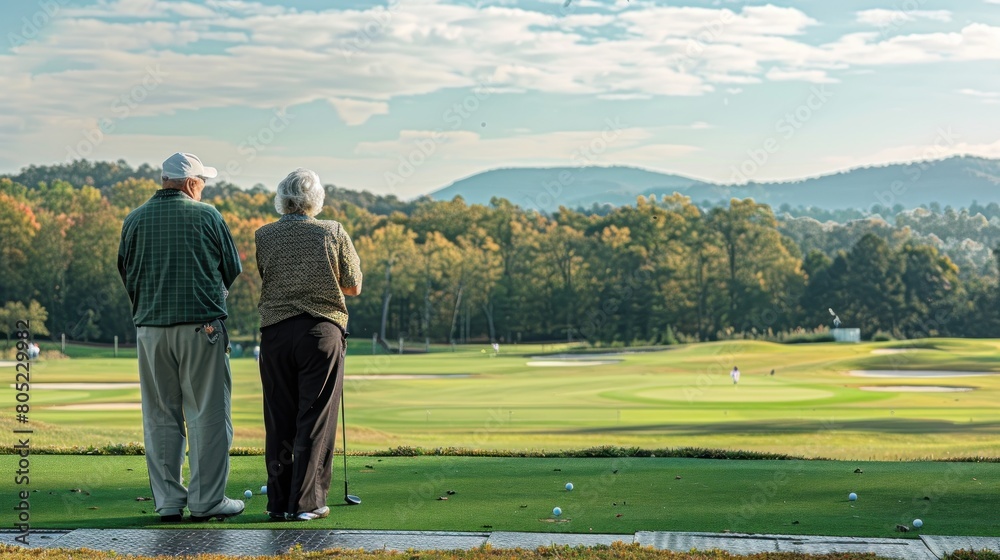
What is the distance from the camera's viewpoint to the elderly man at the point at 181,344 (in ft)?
23.0

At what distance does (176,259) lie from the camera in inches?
279

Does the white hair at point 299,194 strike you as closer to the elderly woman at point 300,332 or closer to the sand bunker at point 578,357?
the elderly woman at point 300,332

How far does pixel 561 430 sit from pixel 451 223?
67857mm

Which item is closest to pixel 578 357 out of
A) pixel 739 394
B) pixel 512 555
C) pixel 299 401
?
pixel 739 394

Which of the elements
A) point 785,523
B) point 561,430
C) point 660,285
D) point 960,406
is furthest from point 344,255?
point 660,285

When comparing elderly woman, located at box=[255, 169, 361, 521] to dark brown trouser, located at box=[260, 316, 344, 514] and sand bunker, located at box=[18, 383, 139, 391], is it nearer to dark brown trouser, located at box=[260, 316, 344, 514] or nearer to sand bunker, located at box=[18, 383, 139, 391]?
dark brown trouser, located at box=[260, 316, 344, 514]

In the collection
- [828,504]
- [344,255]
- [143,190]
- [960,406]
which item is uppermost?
[143,190]

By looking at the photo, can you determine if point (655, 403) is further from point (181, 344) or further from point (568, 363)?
point (181, 344)

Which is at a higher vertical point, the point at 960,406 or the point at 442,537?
the point at 442,537

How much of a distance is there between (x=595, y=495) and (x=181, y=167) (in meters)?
3.60

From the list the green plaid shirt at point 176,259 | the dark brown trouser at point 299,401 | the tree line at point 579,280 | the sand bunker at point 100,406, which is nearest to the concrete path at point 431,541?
the dark brown trouser at point 299,401

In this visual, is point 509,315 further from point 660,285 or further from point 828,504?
point 828,504

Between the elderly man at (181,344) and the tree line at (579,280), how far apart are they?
59.6 m

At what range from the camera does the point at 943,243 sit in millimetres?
125938
